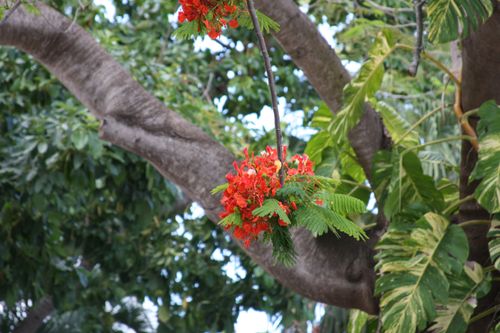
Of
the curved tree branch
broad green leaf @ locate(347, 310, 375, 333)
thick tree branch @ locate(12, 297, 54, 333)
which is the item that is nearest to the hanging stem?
the curved tree branch

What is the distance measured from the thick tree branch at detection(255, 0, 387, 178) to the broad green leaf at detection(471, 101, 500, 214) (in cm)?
64

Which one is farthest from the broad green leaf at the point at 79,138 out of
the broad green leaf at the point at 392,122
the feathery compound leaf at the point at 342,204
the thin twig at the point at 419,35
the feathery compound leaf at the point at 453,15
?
the feathery compound leaf at the point at 342,204

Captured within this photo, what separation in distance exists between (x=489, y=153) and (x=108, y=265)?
13.5ft

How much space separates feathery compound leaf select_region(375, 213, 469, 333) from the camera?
150 inches

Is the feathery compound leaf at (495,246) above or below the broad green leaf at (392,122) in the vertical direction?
below

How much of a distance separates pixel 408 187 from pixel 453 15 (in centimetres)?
87

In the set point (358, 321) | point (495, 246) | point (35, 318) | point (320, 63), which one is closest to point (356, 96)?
point (320, 63)

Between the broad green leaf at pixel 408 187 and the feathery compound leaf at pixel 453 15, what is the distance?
2.23 ft

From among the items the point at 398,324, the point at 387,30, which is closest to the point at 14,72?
the point at 387,30

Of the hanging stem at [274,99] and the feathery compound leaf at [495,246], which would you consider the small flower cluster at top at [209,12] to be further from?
the feathery compound leaf at [495,246]

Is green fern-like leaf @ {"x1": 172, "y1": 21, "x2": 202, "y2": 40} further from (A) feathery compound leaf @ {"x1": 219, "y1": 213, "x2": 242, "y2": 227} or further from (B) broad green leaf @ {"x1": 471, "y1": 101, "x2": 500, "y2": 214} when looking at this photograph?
(B) broad green leaf @ {"x1": 471, "y1": 101, "x2": 500, "y2": 214}

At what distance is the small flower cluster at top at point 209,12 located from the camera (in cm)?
243

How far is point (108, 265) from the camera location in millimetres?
7316

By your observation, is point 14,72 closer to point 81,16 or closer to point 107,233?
point 81,16
